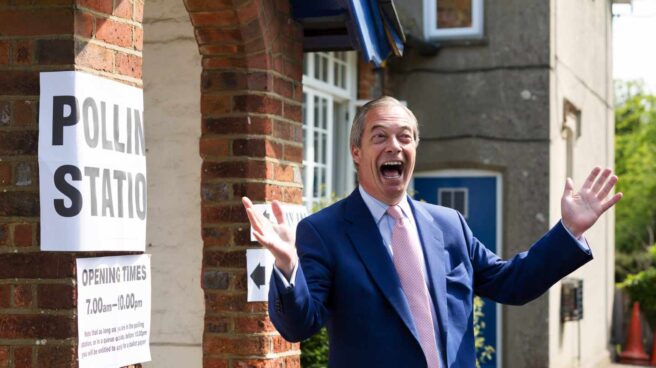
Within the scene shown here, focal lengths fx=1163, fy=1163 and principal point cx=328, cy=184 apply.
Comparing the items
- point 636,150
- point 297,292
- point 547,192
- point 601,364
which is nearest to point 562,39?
point 547,192

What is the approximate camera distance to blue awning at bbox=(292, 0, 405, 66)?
622 cm

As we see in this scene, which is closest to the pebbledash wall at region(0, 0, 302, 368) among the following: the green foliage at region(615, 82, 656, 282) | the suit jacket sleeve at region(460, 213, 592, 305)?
the suit jacket sleeve at region(460, 213, 592, 305)

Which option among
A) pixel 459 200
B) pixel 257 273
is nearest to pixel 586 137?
pixel 459 200

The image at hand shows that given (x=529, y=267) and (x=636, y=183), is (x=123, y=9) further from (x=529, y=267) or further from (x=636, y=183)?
(x=636, y=183)

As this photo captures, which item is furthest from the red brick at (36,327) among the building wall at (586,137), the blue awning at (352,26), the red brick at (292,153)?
the building wall at (586,137)

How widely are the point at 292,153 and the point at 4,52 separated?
233cm

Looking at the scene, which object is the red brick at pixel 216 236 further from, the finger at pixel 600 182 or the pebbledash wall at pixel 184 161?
the finger at pixel 600 182

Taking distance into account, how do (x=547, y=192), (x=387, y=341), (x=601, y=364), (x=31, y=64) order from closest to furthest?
(x=387, y=341) < (x=31, y=64) < (x=547, y=192) < (x=601, y=364)

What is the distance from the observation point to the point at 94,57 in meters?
4.24

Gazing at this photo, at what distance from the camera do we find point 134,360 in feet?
15.0

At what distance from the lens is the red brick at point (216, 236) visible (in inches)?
234

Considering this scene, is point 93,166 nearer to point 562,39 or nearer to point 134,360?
point 134,360

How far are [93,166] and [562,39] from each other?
943cm

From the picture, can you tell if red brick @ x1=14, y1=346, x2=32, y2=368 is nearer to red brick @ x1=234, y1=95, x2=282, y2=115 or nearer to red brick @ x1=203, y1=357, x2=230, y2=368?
red brick @ x1=203, y1=357, x2=230, y2=368
